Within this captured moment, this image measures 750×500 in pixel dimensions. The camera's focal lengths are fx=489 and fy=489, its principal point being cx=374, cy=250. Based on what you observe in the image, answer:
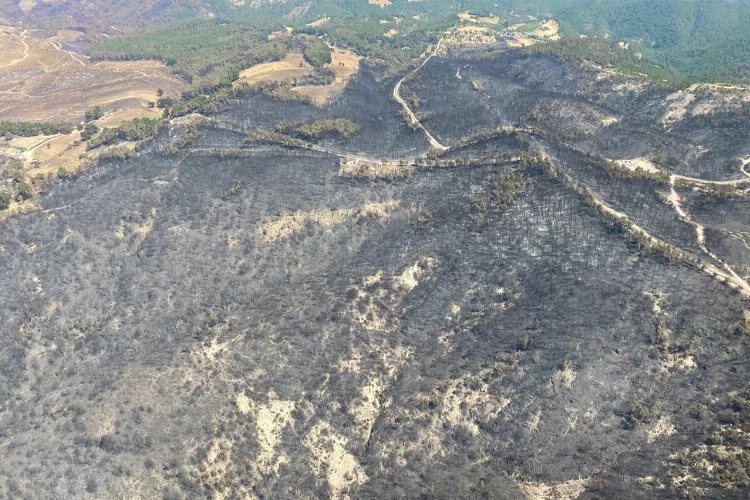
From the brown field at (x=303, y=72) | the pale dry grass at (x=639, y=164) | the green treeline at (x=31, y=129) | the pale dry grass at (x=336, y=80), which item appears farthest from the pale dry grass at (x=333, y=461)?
the green treeline at (x=31, y=129)

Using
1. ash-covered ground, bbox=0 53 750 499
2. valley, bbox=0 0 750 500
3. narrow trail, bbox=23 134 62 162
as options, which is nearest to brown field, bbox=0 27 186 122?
narrow trail, bbox=23 134 62 162

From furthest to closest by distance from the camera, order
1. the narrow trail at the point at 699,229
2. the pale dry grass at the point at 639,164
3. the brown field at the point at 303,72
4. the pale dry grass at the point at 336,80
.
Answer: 1. the brown field at the point at 303,72
2. the pale dry grass at the point at 336,80
3. the pale dry grass at the point at 639,164
4. the narrow trail at the point at 699,229

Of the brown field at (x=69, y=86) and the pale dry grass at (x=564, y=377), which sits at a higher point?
the pale dry grass at (x=564, y=377)

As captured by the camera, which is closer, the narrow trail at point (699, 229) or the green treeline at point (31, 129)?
the narrow trail at point (699, 229)

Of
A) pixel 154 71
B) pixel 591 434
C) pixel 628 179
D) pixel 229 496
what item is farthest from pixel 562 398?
pixel 154 71

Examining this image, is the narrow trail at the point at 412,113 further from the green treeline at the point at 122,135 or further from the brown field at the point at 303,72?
the green treeline at the point at 122,135

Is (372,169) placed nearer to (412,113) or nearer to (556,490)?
(412,113)

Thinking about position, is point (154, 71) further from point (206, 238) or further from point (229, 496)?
point (229, 496)
